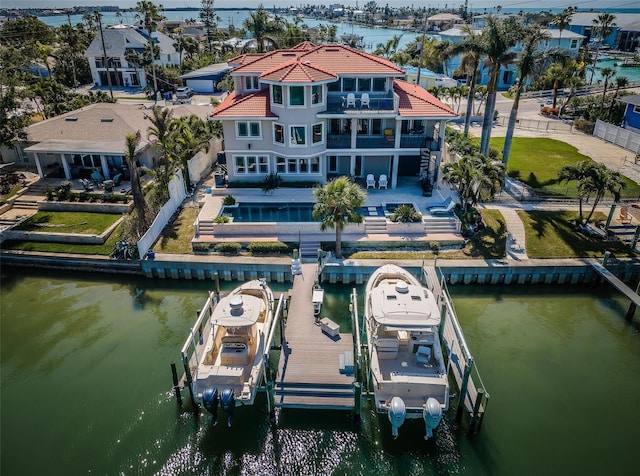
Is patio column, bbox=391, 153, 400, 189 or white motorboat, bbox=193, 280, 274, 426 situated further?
patio column, bbox=391, 153, 400, 189

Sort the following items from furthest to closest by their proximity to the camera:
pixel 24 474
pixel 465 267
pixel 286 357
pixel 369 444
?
pixel 465 267, pixel 286 357, pixel 369 444, pixel 24 474

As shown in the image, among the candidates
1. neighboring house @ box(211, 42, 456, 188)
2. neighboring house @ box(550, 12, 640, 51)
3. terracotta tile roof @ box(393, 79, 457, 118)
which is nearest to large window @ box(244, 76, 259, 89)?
neighboring house @ box(211, 42, 456, 188)

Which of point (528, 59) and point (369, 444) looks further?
point (528, 59)

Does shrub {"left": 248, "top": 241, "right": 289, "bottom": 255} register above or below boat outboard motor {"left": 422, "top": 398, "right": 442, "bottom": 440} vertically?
above

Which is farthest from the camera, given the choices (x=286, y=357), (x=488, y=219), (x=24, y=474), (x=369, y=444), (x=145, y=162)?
(x=145, y=162)

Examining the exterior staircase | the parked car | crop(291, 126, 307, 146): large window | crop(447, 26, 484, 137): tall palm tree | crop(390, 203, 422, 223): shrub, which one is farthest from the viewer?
the parked car

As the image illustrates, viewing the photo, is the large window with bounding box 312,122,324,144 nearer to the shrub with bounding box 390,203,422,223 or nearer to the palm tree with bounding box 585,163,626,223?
the shrub with bounding box 390,203,422,223

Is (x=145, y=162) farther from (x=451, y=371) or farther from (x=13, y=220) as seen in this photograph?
(x=451, y=371)

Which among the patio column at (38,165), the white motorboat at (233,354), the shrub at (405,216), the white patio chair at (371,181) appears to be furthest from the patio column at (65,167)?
the shrub at (405,216)

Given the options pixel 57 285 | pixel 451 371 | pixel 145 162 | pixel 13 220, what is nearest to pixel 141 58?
pixel 145 162
